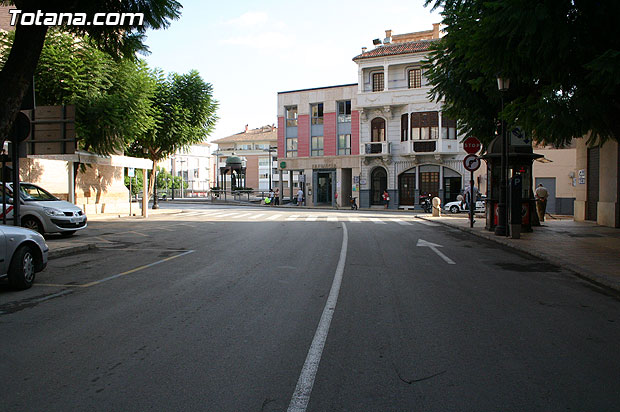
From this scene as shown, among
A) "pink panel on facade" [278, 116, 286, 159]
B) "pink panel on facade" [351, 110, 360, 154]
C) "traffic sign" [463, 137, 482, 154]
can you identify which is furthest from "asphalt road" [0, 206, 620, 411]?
"pink panel on facade" [278, 116, 286, 159]

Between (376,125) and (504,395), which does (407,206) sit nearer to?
(376,125)

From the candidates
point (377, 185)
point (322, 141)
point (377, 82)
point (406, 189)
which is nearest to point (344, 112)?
point (322, 141)

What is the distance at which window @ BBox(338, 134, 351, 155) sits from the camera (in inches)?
1948

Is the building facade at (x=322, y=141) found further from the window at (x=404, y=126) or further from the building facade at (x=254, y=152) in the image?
the building facade at (x=254, y=152)

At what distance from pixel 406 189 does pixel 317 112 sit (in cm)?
1321

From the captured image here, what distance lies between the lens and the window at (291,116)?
175 feet

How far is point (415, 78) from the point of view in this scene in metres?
44.4

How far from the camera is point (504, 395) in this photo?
371cm

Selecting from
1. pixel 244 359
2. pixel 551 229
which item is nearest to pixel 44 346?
pixel 244 359

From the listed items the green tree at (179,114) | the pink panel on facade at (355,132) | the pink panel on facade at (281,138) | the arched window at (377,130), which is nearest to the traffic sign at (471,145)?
the green tree at (179,114)

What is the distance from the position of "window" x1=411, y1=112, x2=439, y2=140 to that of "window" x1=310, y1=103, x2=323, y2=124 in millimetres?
10943

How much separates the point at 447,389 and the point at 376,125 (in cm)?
4440

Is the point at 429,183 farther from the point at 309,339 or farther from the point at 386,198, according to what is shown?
the point at 309,339

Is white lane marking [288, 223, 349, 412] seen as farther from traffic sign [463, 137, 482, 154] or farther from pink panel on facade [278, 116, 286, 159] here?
pink panel on facade [278, 116, 286, 159]
